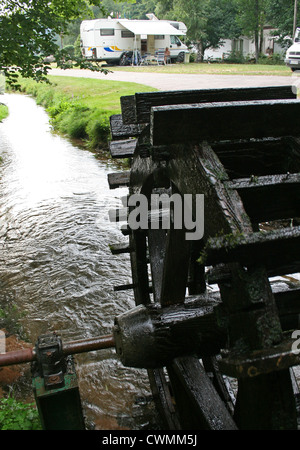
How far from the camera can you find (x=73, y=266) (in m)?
6.61

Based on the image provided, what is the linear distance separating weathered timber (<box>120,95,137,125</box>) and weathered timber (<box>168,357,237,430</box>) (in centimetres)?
156

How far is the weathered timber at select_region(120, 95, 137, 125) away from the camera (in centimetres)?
312

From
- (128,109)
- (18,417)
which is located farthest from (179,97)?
(18,417)

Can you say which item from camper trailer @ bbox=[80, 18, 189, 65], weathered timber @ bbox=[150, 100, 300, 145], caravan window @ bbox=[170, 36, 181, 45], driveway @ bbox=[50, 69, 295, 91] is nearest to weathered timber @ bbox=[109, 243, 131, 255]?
weathered timber @ bbox=[150, 100, 300, 145]

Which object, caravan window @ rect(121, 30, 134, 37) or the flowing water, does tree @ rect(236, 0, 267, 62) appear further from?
the flowing water

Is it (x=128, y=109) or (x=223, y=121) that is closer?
(x=223, y=121)

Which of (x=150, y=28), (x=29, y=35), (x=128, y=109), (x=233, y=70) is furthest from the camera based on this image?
(x=150, y=28)

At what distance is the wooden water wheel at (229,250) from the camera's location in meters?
1.76

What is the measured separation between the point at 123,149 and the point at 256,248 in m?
2.12

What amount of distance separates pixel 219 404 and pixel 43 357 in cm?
88

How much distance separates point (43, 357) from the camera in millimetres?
2311

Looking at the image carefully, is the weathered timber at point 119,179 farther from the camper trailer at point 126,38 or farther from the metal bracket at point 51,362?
the camper trailer at point 126,38

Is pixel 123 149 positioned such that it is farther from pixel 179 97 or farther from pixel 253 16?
pixel 253 16

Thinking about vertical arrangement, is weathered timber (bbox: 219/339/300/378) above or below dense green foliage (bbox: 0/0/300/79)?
below
